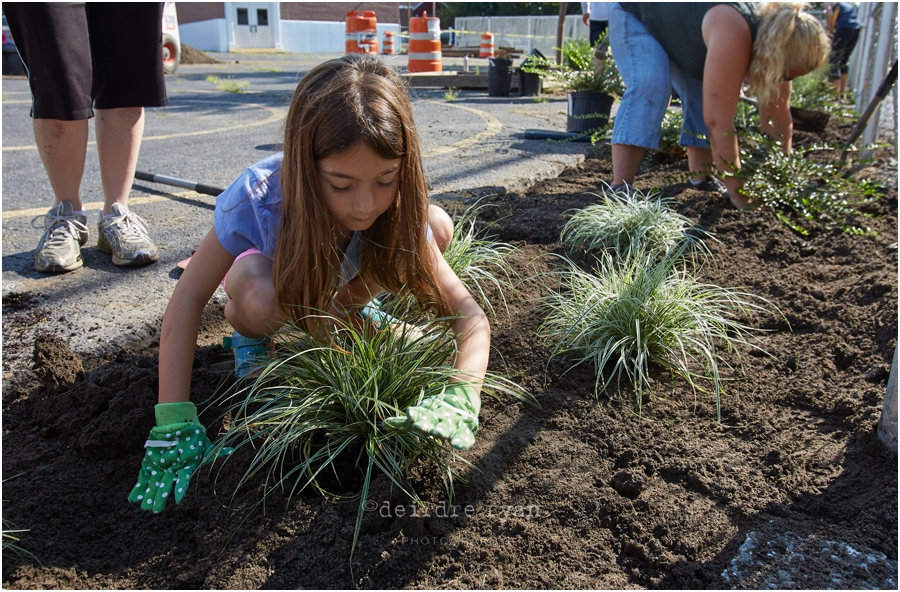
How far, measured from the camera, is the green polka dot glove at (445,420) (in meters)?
1.31

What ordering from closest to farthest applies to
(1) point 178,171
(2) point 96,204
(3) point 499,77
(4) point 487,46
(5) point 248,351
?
(5) point 248,351 → (2) point 96,204 → (1) point 178,171 → (3) point 499,77 → (4) point 487,46

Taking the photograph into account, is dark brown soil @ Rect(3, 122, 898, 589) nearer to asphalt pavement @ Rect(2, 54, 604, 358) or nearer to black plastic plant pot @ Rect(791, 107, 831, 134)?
asphalt pavement @ Rect(2, 54, 604, 358)

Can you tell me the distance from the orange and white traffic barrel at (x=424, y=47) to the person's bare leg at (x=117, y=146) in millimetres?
9942

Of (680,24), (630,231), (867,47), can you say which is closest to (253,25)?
(867,47)

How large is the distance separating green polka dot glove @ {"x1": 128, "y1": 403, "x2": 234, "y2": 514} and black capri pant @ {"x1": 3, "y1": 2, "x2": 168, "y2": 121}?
1.63 meters

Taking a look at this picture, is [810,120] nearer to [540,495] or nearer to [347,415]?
[540,495]

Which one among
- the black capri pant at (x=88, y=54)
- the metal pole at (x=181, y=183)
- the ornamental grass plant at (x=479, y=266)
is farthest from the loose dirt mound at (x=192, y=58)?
the ornamental grass plant at (x=479, y=266)

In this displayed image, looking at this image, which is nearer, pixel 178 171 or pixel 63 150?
pixel 63 150

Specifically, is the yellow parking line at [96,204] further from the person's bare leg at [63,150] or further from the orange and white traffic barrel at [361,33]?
the orange and white traffic barrel at [361,33]

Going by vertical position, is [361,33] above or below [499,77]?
above

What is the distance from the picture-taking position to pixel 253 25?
2834cm

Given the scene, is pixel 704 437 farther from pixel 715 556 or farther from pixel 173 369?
pixel 173 369

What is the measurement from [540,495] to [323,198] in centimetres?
91

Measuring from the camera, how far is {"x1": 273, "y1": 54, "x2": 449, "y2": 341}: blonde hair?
1532 millimetres
